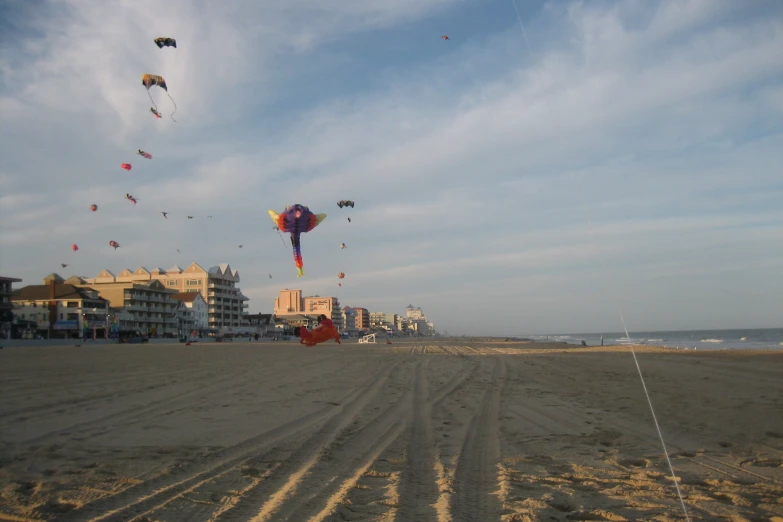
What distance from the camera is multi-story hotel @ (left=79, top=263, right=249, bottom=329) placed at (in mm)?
93812

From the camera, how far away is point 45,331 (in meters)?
59.9

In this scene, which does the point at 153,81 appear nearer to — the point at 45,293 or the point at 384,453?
the point at 384,453

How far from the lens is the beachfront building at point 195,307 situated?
84438 millimetres

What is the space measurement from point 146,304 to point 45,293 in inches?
560

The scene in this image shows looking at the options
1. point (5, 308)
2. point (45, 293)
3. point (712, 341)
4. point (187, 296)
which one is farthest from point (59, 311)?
point (712, 341)

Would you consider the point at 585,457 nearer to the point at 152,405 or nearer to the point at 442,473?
the point at 442,473

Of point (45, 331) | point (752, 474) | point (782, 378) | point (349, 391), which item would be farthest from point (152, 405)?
point (45, 331)

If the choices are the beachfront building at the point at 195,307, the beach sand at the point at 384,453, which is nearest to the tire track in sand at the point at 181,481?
the beach sand at the point at 384,453

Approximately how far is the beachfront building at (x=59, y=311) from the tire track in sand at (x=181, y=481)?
211 feet

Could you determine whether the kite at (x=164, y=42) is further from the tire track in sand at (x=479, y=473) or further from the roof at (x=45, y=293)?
the roof at (x=45, y=293)

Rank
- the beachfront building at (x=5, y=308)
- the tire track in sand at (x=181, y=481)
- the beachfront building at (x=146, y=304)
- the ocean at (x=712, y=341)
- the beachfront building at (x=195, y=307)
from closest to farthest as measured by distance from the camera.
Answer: the tire track in sand at (x=181, y=481) → the ocean at (x=712, y=341) → the beachfront building at (x=5, y=308) → the beachfront building at (x=146, y=304) → the beachfront building at (x=195, y=307)

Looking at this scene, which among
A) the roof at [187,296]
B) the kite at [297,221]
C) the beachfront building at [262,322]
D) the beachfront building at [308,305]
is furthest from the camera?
the beachfront building at [308,305]

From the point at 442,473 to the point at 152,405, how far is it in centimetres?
528

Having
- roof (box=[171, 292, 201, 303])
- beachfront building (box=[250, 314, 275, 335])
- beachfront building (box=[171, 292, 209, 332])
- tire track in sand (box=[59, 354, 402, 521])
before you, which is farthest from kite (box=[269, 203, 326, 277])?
beachfront building (box=[250, 314, 275, 335])
